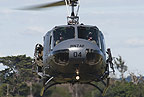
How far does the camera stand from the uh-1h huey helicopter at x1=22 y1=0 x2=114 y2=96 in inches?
911

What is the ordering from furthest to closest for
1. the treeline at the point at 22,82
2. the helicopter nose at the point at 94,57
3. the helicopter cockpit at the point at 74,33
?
the treeline at the point at 22,82, the helicopter cockpit at the point at 74,33, the helicopter nose at the point at 94,57

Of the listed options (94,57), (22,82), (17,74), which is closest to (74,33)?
(94,57)

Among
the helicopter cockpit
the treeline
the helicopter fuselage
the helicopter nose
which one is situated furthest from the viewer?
the treeline

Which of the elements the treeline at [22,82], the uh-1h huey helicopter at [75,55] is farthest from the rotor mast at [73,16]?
the treeline at [22,82]

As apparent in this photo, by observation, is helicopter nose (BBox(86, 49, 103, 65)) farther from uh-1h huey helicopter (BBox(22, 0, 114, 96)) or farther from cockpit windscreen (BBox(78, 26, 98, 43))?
cockpit windscreen (BBox(78, 26, 98, 43))

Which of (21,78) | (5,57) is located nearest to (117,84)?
(21,78)

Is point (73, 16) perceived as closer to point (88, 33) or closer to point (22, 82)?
point (88, 33)

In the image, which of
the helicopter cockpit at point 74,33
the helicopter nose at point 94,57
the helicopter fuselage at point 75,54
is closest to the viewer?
the helicopter fuselage at point 75,54

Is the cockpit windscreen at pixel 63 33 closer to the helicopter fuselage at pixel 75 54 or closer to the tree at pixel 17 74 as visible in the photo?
the helicopter fuselage at pixel 75 54

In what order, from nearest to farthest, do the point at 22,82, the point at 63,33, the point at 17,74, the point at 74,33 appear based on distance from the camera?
the point at 74,33 < the point at 63,33 < the point at 22,82 < the point at 17,74

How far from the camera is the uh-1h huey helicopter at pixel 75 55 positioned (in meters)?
23.1

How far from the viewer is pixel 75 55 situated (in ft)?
75.4

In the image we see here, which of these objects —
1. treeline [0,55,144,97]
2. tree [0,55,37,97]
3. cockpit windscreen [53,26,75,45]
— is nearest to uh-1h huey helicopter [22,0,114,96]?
cockpit windscreen [53,26,75,45]

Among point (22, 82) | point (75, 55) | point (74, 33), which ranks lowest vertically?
point (75, 55)
